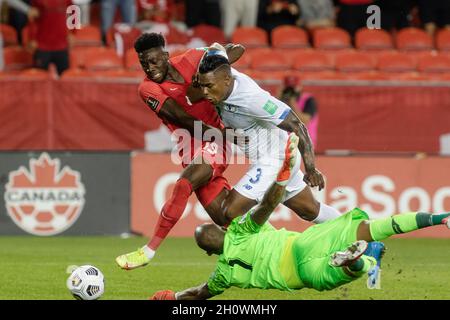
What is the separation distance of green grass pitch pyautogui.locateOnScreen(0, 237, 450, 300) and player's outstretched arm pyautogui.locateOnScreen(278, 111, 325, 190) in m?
0.94

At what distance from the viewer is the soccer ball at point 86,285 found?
9.34 metres

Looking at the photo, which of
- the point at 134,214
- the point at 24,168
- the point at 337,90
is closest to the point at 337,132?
the point at 337,90

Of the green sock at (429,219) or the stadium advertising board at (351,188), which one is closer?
the green sock at (429,219)

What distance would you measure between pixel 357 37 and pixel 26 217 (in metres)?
7.03

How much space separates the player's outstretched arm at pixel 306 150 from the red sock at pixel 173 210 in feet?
3.24

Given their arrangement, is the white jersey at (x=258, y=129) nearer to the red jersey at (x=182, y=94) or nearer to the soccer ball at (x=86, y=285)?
the red jersey at (x=182, y=94)

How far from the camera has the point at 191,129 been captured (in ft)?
35.2

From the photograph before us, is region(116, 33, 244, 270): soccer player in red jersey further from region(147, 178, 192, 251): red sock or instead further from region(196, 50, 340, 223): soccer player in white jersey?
region(196, 50, 340, 223): soccer player in white jersey

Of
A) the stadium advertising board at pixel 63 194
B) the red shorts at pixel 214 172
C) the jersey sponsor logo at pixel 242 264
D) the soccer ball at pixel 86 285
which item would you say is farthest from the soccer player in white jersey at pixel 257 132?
the stadium advertising board at pixel 63 194

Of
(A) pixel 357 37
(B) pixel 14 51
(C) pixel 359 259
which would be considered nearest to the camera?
(C) pixel 359 259

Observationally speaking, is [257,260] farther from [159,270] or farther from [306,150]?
[159,270]

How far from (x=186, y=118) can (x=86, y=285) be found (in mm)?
1959

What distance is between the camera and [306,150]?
10062mm

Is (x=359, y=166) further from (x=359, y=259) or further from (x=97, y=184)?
(x=359, y=259)
